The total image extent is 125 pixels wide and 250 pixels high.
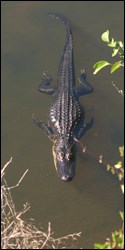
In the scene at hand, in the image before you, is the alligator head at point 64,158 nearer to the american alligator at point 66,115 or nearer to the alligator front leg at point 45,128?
the american alligator at point 66,115

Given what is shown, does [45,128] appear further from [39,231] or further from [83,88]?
[39,231]

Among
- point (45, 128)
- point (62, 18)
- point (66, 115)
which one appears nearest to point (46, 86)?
point (66, 115)

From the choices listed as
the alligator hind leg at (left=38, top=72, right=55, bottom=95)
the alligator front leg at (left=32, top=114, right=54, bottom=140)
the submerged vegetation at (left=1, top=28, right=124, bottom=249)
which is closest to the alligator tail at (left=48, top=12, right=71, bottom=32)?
the alligator hind leg at (left=38, top=72, right=55, bottom=95)

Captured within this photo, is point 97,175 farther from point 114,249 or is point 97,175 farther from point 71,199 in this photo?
point 114,249

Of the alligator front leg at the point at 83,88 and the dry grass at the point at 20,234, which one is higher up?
the alligator front leg at the point at 83,88

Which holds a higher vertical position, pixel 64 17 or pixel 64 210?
pixel 64 17

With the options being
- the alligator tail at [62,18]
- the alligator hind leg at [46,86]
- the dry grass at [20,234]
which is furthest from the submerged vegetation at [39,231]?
the alligator tail at [62,18]

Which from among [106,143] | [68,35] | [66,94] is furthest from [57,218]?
[68,35]
